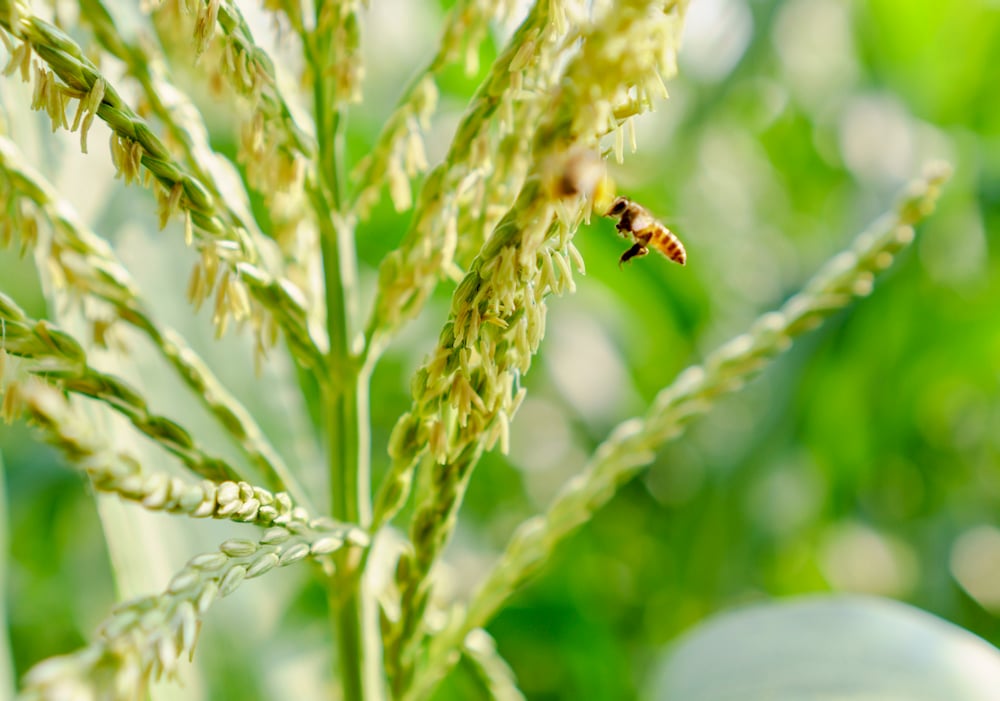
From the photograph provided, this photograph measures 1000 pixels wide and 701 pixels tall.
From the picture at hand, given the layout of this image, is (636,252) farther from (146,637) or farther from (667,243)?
(146,637)

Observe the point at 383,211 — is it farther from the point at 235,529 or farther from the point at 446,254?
the point at 446,254

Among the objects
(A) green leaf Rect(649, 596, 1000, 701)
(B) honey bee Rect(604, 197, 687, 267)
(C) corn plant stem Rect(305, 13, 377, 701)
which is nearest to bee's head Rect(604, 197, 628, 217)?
(B) honey bee Rect(604, 197, 687, 267)

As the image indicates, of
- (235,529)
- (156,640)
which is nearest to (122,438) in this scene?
(235,529)

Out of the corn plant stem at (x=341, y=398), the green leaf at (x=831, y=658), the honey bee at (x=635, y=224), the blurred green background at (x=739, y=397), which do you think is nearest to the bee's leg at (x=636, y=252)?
the honey bee at (x=635, y=224)

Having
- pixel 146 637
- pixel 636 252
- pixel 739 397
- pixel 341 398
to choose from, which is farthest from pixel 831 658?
pixel 739 397

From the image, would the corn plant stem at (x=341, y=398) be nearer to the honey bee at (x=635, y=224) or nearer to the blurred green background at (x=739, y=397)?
the honey bee at (x=635, y=224)

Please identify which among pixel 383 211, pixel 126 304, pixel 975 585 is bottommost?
pixel 975 585
